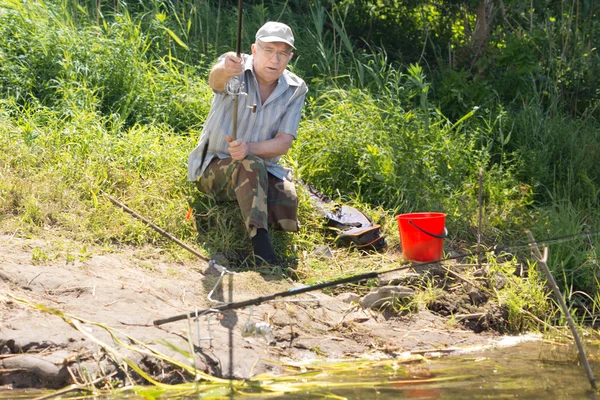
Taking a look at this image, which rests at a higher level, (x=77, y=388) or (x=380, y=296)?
(x=77, y=388)

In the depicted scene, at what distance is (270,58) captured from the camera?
→ 5059 mm

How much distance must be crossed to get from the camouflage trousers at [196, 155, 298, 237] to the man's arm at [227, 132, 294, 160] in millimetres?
69

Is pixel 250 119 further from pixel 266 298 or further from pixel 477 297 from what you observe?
pixel 266 298

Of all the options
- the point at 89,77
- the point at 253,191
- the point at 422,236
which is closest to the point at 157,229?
the point at 253,191

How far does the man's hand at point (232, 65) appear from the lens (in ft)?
15.1

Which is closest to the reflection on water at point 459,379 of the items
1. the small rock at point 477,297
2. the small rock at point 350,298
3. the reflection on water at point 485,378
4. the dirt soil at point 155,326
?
the reflection on water at point 485,378

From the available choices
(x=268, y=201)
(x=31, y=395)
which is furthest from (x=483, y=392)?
(x=268, y=201)

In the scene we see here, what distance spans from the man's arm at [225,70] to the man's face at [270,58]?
277 millimetres

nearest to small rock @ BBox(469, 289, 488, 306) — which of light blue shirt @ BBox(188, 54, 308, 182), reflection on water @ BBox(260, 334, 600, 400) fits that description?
Result: reflection on water @ BBox(260, 334, 600, 400)

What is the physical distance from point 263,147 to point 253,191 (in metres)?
0.31

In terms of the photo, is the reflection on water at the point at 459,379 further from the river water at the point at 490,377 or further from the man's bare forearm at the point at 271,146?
the man's bare forearm at the point at 271,146

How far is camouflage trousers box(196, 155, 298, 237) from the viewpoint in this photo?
495cm

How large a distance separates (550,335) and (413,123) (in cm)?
246

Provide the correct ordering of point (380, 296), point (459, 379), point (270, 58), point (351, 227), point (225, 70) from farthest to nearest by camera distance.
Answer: point (351, 227) < point (270, 58) < point (225, 70) < point (380, 296) < point (459, 379)
